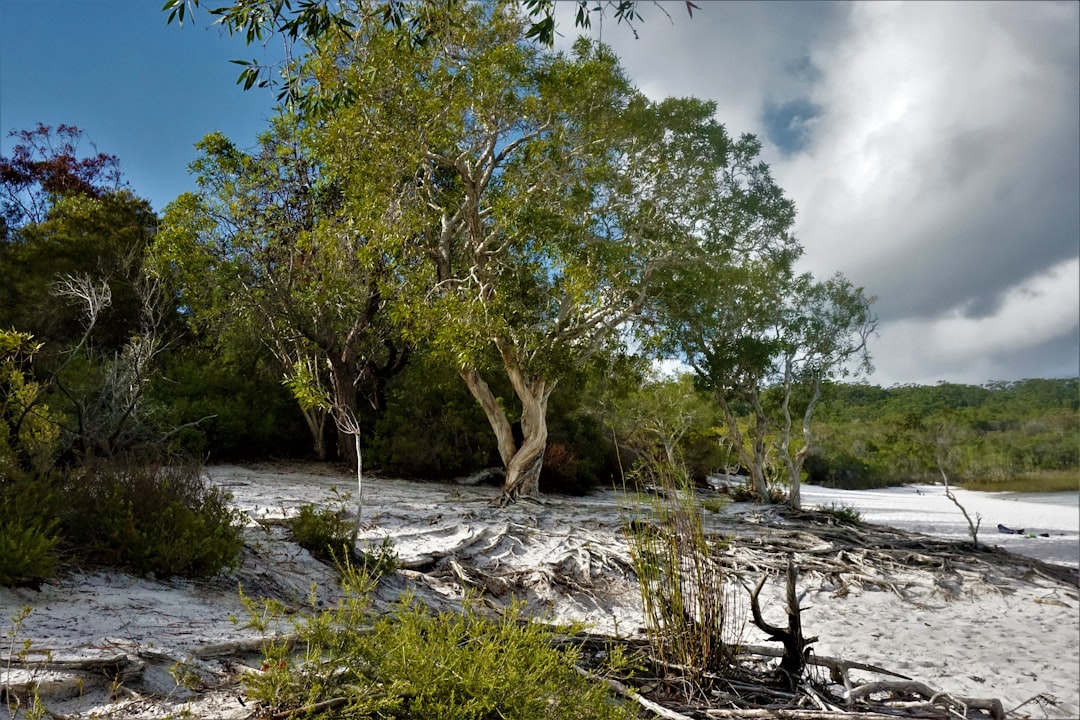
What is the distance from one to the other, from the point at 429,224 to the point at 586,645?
27.0ft

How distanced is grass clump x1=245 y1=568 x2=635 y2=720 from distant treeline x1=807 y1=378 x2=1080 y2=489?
919 centimetres

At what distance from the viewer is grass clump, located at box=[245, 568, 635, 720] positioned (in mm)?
2219

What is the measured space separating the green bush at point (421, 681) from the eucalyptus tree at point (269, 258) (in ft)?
33.5

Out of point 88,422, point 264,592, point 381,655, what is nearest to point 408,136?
point 88,422

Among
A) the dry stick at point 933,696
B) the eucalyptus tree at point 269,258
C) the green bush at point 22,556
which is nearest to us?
the dry stick at point 933,696

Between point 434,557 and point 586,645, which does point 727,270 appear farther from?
point 586,645

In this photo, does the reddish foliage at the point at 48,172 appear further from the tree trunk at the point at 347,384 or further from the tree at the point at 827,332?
the tree at the point at 827,332

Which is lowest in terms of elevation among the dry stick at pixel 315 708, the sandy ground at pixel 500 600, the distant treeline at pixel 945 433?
the sandy ground at pixel 500 600

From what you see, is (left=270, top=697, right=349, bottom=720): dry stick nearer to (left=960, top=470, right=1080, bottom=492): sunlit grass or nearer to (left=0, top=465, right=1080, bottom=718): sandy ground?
(left=0, top=465, right=1080, bottom=718): sandy ground

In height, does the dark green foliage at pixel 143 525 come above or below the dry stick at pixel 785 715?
above

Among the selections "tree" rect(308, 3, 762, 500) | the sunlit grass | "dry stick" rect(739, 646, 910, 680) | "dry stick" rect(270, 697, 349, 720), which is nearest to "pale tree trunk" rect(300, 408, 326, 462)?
"tree" rect(308, 3, 762, 500)

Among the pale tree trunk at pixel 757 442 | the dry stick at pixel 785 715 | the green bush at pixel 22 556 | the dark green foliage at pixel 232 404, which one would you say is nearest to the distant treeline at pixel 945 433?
the pale tree trunk at pixel 757 442

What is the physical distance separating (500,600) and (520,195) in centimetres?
657

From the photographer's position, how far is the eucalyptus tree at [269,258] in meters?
12.3
